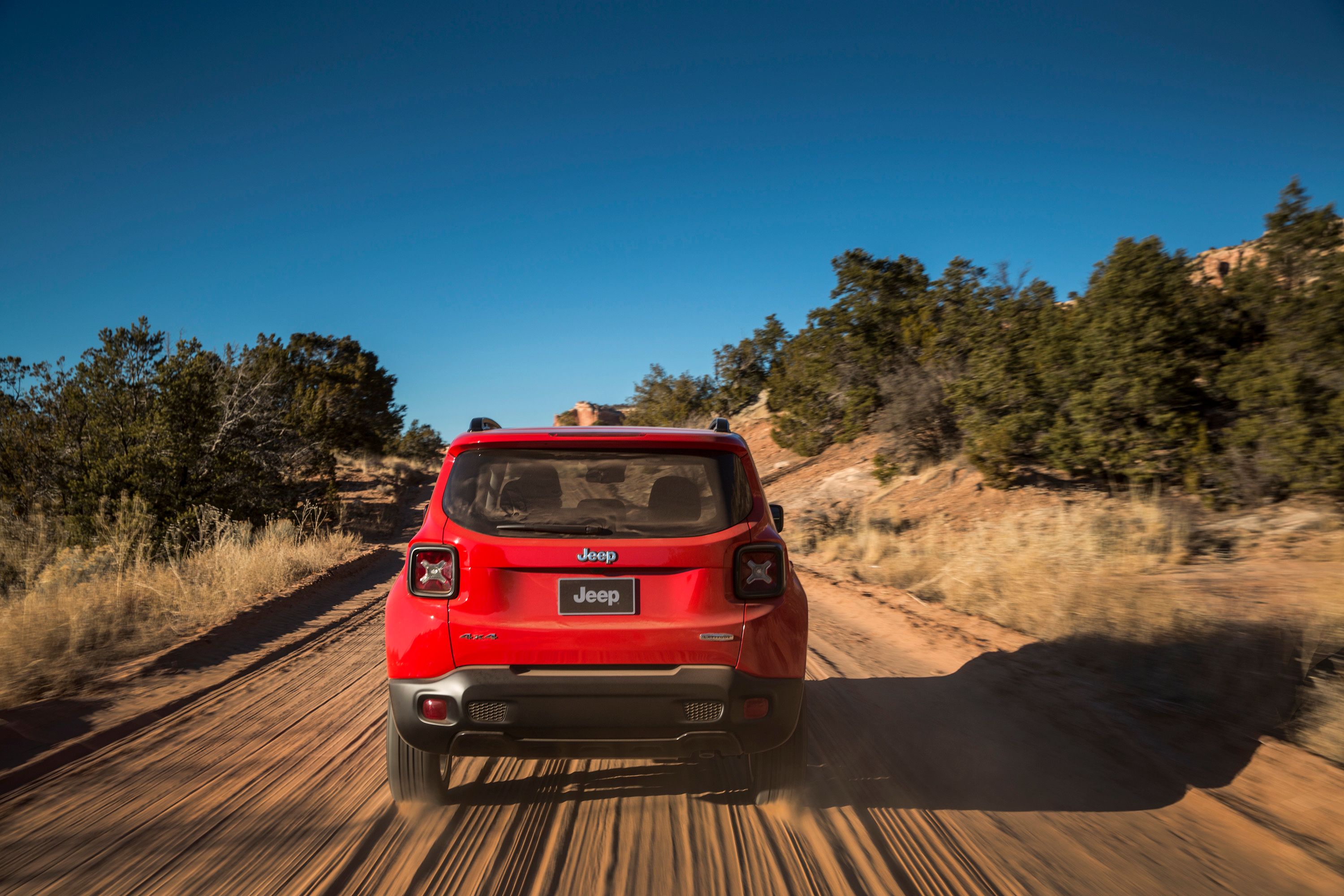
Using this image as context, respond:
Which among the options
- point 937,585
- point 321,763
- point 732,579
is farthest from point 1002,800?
point 937,585

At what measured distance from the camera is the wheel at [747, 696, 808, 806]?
136 inches

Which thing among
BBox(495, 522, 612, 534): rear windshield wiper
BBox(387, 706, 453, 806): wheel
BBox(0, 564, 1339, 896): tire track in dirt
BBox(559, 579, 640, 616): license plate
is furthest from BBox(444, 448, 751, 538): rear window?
BBox(0, 564, 1339, 896): tire track in dirt

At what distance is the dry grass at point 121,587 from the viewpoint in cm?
577

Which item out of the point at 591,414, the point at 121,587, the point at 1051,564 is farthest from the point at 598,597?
the point at 591,414

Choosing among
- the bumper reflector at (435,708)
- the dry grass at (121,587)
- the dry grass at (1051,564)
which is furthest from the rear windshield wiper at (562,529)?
the dry grass at (1051,564)

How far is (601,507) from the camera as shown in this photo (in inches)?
142

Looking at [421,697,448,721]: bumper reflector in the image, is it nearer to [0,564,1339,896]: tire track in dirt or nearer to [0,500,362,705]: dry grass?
[0,564,1339,896]: tire track in dirt

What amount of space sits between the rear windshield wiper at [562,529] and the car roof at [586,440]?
1.12ft

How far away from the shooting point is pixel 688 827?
3.30 meters

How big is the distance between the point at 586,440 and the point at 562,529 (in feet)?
1.30

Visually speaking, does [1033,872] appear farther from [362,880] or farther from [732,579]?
[362,880]

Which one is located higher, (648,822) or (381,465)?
(381,465)

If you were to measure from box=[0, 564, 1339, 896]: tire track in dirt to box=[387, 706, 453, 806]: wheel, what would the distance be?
98 mm

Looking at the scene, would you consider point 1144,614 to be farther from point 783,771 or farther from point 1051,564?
point 783,771
